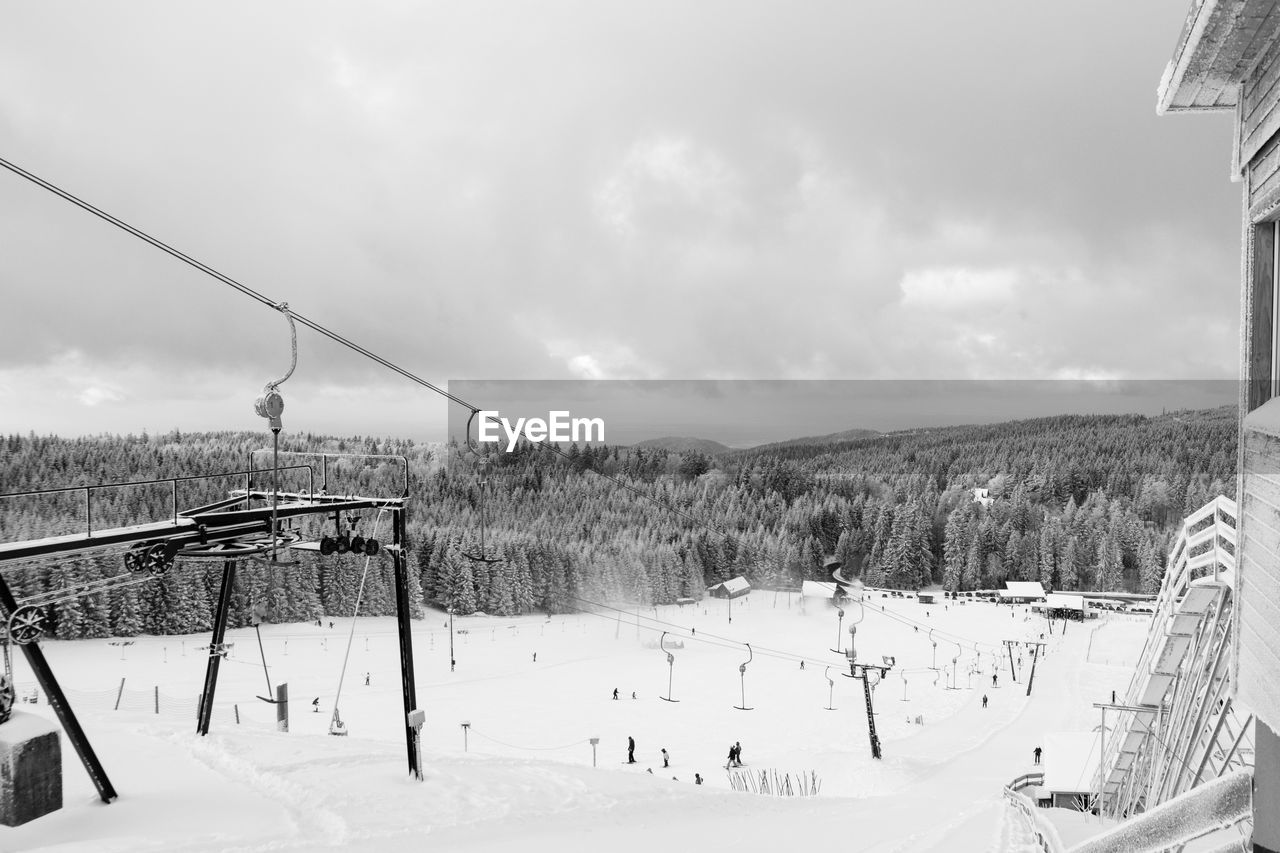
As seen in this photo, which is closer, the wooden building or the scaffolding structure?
the wooden building

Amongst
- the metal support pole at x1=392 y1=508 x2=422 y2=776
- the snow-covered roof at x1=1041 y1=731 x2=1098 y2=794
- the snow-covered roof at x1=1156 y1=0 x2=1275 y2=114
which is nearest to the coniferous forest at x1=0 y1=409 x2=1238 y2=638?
the snow-covered roof at x1=1041 y1=731 x2=1098 y2=794

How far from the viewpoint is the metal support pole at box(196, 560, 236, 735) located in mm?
11258

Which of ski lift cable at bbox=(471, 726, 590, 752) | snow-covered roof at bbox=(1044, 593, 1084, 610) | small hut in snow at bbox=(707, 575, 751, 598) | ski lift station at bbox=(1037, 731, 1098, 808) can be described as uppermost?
ski lift station at bbox=(1037, 731, 1098, 808)

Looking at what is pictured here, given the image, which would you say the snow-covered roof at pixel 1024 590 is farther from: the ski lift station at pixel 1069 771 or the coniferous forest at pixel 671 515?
the ski lift station at pixel 1069 771

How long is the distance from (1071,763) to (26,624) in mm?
19114

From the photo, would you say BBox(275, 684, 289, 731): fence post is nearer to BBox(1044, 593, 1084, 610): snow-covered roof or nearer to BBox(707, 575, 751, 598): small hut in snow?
BBox(707, 575, 751, 598): small hut in snow

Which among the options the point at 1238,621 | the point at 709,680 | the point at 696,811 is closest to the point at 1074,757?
the point at 696,811

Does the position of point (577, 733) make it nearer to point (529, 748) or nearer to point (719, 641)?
point (529, 748)

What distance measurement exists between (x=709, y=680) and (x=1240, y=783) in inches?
1407

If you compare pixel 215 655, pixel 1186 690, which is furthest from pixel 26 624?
pixel 1186 690

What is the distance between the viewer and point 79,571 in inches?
1960

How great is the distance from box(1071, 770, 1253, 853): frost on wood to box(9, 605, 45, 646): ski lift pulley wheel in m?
8.81

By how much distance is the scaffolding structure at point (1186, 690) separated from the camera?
8836 mm

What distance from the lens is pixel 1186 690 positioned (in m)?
10.1
